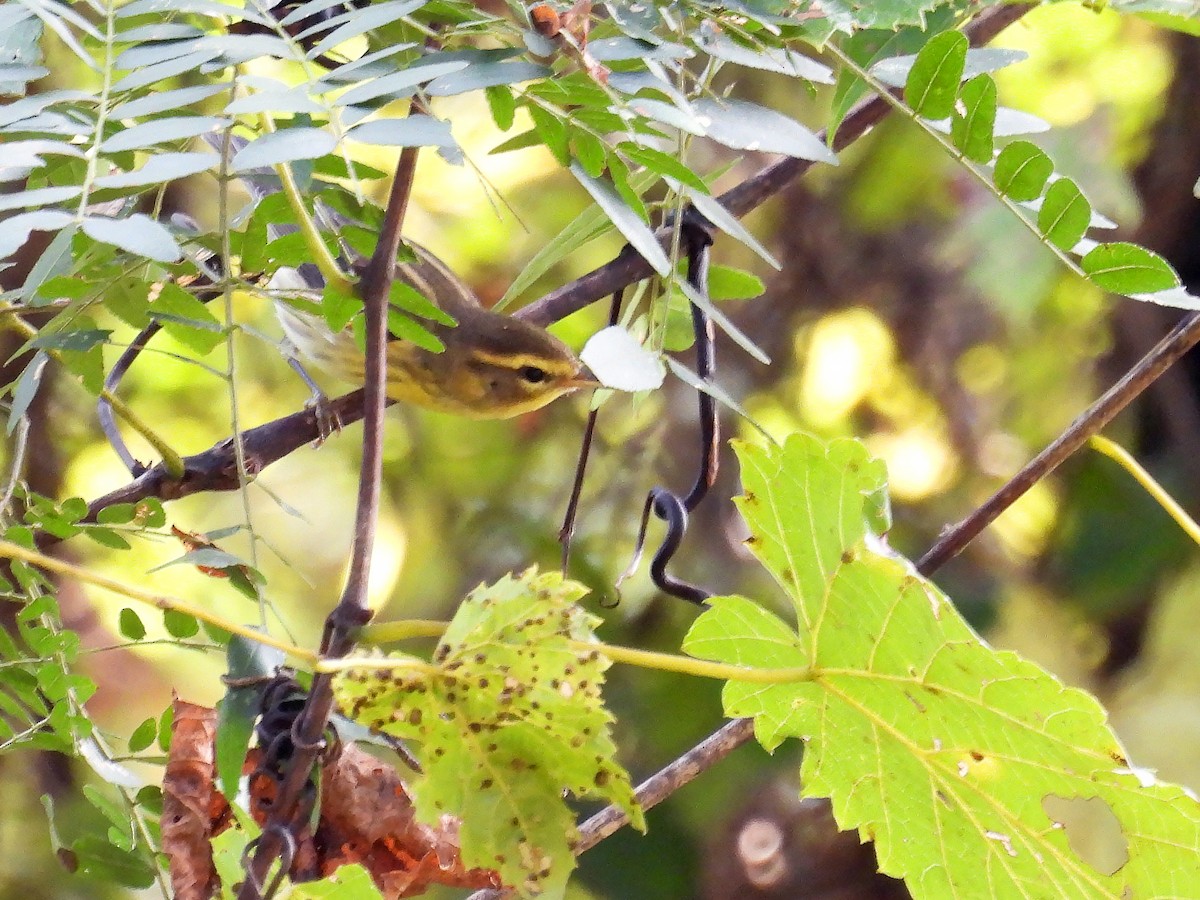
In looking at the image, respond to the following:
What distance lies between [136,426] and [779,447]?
1.40 feet

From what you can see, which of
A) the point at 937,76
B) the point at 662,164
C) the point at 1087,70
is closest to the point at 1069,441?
the point at 937,76

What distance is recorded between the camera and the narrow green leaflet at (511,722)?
1.74 ft

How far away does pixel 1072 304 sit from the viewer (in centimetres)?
227

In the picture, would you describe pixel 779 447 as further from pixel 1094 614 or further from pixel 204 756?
pixel 1094 614

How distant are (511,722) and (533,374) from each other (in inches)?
47.0

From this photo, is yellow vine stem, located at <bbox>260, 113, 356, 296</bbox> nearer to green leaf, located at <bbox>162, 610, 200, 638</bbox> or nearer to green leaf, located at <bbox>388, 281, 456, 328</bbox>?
green leaf, located at <bbox>388, 281, 456, 328</bbox>

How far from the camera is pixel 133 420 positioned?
2.55 feet

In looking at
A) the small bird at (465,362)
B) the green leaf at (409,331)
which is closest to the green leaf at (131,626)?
the green leaf at (409,331)

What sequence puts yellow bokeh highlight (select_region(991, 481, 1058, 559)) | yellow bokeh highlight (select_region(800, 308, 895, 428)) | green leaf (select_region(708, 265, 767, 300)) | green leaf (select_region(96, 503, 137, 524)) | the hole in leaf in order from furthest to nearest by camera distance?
yellow bokeh highlight (select_region(800, 308, 895, 428)), yellow bokeh highlight (select_region(991, 481, 1058, 559)), the hole in leaf, green leaf (select_region(708, 265, 767, 300)), green leaf (select_region(96, 503, 137, 524))

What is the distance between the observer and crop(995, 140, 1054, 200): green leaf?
654 millimetres

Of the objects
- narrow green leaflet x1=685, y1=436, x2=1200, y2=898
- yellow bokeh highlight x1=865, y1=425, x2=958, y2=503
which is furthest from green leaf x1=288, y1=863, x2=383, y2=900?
yellow bokeh highlight x1=865, y1=425, x2=958, y2=503

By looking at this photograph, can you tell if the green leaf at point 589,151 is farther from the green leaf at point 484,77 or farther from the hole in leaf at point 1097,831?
the hole in leaf at point 1097,831

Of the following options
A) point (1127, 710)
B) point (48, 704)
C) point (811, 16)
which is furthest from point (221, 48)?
point (1127, 710)

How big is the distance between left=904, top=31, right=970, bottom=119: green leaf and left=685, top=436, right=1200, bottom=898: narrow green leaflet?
207mm
